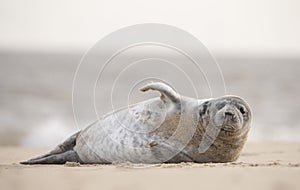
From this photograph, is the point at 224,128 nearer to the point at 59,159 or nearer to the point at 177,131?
the point at 177,131

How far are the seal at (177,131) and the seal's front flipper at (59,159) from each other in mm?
439

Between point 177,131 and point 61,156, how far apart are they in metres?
1.58

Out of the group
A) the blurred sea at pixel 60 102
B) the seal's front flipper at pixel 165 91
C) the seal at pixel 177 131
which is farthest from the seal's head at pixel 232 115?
the blurred sea at pixel 60 102

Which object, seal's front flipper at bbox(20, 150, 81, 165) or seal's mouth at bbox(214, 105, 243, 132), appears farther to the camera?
seal's front flipper at bbox(20, 150, 81, 165)

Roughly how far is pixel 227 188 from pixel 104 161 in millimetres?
2294

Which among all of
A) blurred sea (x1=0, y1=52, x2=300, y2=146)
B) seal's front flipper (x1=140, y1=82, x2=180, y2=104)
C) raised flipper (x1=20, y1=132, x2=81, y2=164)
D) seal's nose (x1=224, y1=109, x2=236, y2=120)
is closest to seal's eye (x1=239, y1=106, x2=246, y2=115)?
seal's nose (x1=224, y1=109, x2=236, y2=120)

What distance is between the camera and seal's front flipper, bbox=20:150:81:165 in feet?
22.5

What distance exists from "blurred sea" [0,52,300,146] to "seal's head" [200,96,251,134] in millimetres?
912

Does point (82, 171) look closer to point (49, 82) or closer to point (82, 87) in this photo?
point (82, 87)

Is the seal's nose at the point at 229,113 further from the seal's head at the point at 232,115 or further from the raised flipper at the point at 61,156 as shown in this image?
the raised flipper at the point at 61,156

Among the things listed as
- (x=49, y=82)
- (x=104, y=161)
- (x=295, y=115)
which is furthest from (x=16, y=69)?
(x=104, y=161)

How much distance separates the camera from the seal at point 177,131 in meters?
6.03

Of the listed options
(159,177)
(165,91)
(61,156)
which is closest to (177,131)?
(165,91)

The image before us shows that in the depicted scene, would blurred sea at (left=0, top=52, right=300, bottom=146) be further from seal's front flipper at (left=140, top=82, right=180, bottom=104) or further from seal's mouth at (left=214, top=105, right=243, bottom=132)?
seal's mouth at (left=214, top=105, right=243, bottom=132)
